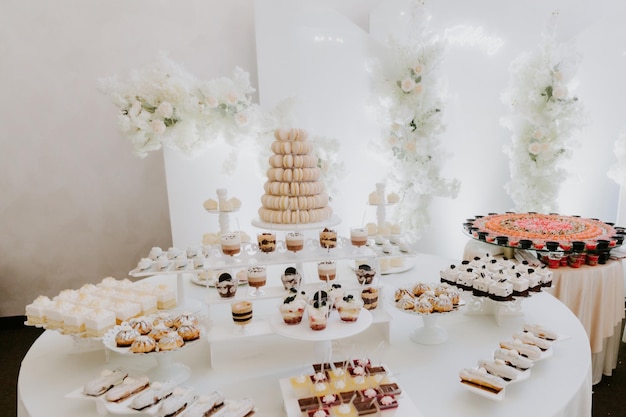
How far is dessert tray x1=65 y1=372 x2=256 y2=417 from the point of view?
157 centimetres

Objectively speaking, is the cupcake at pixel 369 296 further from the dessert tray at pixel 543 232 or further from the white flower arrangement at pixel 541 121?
the white flower arrangement at pixel 541 121

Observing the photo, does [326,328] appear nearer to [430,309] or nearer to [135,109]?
[430,309]

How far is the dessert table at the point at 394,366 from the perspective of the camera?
5.60 feet

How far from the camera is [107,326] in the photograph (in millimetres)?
2072

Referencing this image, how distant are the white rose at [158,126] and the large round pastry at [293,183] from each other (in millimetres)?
1036

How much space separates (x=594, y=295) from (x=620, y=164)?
1.87 meters

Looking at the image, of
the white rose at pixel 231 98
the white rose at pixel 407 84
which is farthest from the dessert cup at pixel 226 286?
the white rose at pixel 407 84

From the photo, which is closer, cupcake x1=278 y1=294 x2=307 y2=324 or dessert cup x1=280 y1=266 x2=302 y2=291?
cupcake x1=278 y1=294 x2=307 y2=324

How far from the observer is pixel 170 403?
1.58m

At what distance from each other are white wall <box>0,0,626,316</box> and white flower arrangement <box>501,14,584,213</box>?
1.28 feet

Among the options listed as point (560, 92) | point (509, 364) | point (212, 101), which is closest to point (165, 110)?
point (212, 101)

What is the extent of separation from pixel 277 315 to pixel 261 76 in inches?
113

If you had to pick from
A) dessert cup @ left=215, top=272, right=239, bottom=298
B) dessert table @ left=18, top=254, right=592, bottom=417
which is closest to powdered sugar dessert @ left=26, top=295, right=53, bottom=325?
dessert table @ left=18, top=254, right=592, bottom=417

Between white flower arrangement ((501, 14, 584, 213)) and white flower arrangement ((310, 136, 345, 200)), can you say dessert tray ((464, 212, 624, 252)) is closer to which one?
white flower arrangement ((501, 14, 584, 213))
